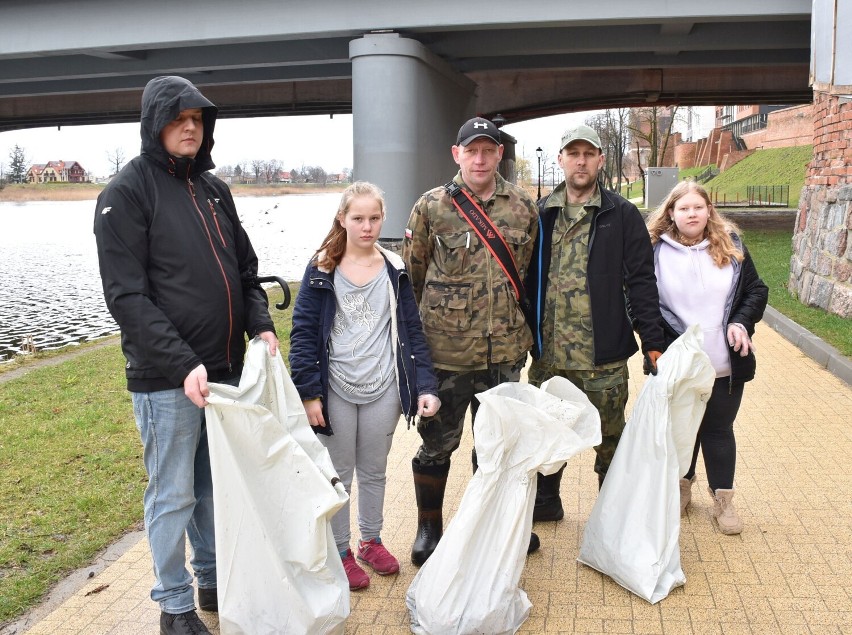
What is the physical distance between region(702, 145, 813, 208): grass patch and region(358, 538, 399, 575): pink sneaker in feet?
138

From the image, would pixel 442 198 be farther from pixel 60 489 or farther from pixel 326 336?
pixel 60 489

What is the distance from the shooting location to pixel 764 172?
49875 mm

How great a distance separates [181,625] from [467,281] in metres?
1.73

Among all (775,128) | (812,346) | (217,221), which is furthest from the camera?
(775,128)

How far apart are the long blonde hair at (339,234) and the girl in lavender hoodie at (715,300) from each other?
1446 mm

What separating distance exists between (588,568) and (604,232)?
4.81 feet

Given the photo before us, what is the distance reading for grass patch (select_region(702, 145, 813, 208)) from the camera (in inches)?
1790

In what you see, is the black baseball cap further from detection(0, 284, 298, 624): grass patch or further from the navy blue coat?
detection(0, 284, 298, 624): grass patch

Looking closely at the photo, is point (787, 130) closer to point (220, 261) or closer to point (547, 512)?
point (547, 512)

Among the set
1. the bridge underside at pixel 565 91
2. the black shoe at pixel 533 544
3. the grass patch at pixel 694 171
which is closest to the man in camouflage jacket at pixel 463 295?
the black shoe at pixel 533 544

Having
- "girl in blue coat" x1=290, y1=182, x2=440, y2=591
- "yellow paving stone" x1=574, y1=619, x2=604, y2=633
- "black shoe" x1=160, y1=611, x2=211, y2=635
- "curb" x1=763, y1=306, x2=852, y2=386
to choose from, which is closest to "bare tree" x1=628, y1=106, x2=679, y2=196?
"curb" x1=763, y1=306, x2=852, y2=386

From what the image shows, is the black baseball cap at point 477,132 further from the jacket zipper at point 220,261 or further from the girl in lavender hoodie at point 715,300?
the jacket zipper at point 220,261

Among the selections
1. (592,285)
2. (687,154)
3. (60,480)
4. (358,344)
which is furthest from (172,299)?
(687,154)

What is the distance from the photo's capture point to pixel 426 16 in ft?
45.3
